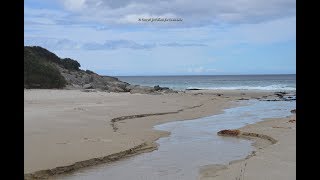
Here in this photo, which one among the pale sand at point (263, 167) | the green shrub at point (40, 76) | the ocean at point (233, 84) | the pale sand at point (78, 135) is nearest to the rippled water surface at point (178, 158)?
the pale sand at point (263, 167)

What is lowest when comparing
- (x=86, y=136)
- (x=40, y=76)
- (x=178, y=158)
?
(x=178, y=158)

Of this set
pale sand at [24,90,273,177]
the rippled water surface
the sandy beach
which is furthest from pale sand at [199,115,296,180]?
pale sand at [24,90,273,177]

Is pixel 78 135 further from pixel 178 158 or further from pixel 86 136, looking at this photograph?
pixel 178 158

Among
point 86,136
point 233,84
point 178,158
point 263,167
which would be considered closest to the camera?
point 263,167

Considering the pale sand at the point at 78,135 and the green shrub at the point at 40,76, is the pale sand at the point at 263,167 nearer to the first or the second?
the pale sand at the point at 78,135

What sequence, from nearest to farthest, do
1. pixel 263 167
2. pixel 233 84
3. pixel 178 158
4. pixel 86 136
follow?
pixel 263 167
pixel 178 158
pixel 86 136
pixel 233 84

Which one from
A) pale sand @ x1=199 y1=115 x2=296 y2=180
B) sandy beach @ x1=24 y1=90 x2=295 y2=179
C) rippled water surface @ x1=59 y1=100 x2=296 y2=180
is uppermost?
sandy beach @ x1=24 y1=90 x2=295 y2=179

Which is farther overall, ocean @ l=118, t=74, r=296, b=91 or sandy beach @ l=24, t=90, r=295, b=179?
ocean @ l=118, t=74, r=296, b=91

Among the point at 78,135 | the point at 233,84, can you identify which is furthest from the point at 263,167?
the point at 233,84

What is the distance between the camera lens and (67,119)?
13438 mm

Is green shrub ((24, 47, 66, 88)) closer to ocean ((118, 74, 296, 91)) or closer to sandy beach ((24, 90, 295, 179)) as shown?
sandy beach ((24, 90, 295, 179))

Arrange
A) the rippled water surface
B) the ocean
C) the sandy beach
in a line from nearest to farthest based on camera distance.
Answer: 1. the rippled water surface
2. the sandy beach
3. the ocean
